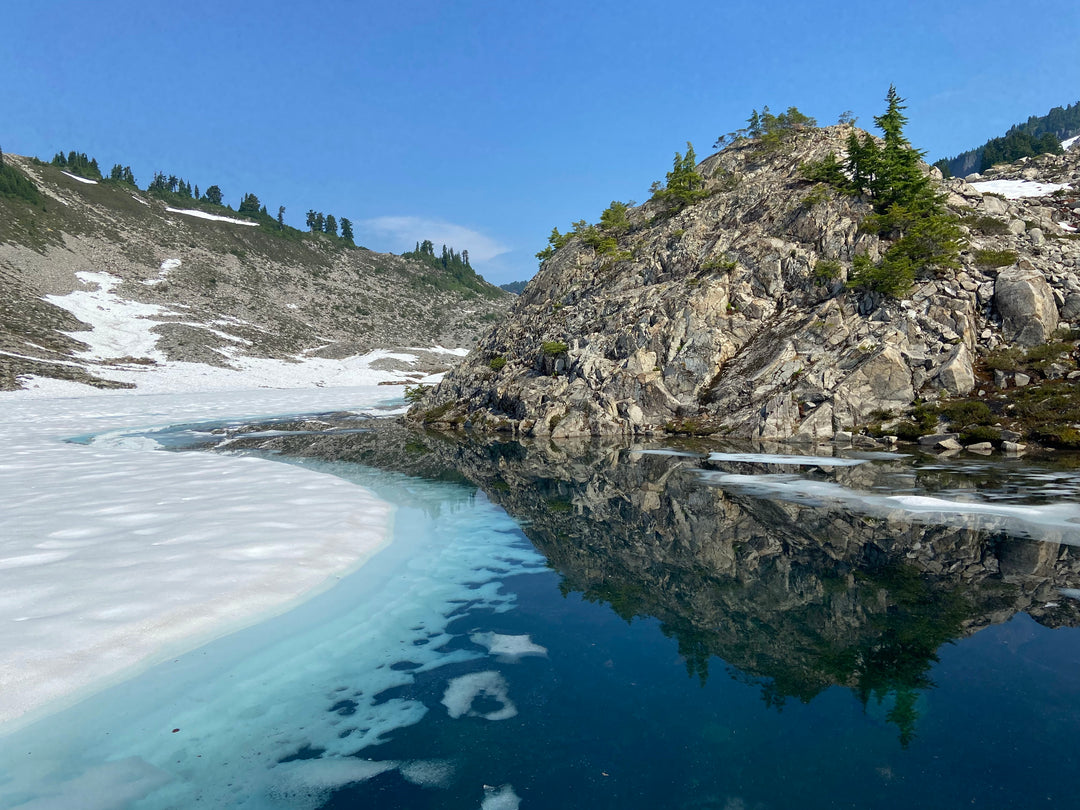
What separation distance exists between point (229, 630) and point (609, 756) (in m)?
6.50

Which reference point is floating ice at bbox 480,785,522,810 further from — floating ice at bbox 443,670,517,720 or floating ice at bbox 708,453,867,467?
floating ice at bbox 708,453,867,467

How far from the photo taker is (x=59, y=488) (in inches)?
699

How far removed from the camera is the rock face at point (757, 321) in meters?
31.8

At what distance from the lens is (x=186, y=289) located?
13188 cm

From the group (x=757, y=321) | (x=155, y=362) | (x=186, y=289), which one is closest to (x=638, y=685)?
(x=757, y=321)

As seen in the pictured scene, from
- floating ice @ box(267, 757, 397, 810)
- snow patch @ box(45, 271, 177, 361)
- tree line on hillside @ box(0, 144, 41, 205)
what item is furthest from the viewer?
tree line on hillside @ box(0, 144, 41, 205)

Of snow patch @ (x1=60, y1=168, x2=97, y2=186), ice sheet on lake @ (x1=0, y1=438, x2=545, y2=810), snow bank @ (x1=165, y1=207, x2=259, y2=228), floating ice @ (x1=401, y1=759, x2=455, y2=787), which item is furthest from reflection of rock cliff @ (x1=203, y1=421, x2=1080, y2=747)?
snow patch @ (x1=60, y1=168, x2=97, y2=186)

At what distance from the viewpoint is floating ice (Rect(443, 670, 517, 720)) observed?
7.12 metres

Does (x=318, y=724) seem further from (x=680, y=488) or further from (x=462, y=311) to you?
(x=462, y=311)

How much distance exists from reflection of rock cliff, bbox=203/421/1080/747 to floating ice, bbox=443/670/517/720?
275 centimetres

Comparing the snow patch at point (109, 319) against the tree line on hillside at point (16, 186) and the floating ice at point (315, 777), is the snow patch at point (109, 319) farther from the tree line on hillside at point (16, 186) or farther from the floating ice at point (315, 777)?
the floating ice at point (315, 777)

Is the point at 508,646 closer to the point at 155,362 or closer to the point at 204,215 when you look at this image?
the point at 155,362

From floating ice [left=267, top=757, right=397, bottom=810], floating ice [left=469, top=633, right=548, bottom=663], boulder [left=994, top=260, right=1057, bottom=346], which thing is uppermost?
boulder [left=994, top=260, right=1057, bottom=346]

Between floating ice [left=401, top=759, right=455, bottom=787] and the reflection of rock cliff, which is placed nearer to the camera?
floating ice [left=401, top=759, right=455, bottom=787]
